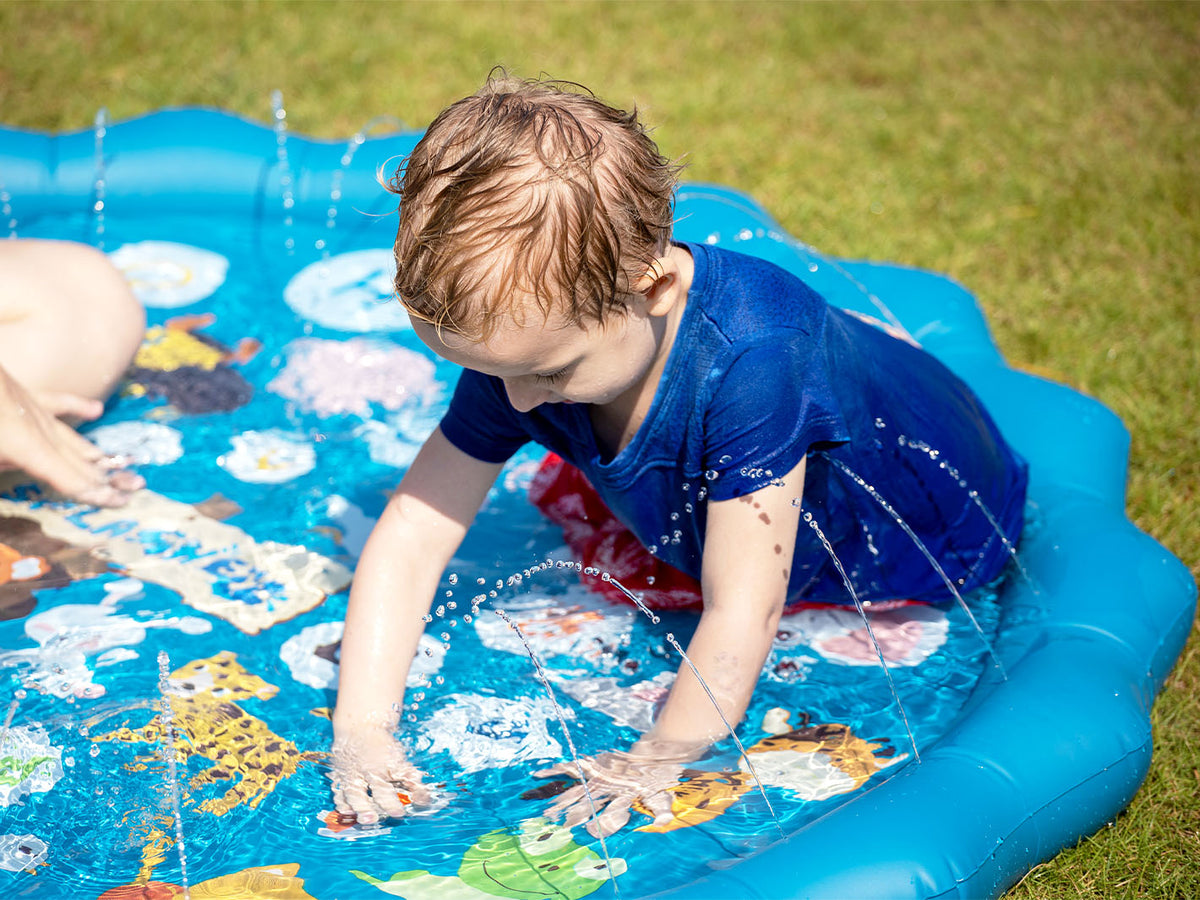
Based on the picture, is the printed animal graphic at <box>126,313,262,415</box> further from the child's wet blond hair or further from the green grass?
the green grass

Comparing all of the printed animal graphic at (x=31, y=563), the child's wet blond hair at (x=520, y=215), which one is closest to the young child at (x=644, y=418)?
the child's wet blond hair at (x=520, y=215)

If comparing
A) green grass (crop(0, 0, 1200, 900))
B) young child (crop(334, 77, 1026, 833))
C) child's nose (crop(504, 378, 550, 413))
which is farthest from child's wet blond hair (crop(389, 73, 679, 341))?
green grass (crop(0, 0, 1200, 900))

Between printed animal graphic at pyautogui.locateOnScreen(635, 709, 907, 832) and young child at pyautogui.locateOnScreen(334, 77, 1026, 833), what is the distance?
0.16 feet

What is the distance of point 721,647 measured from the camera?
173 cm

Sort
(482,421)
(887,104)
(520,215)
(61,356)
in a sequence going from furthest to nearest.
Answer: (887,104)
(61,356)
(482,421)
(520,215)

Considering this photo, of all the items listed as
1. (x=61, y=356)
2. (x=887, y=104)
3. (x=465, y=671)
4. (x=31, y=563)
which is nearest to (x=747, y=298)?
(x=465, y=671)

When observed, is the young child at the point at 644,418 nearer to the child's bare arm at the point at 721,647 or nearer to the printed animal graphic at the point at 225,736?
the child's bare arm at the point at 721,647

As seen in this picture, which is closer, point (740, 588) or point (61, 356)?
point (740, 588)

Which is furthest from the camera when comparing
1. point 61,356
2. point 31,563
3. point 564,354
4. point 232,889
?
point 61,356

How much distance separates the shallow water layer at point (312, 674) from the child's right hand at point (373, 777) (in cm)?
3

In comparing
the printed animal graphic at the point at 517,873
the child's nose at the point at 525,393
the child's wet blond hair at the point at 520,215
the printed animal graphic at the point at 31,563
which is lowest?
the printed animal graphic at the point at 517,873

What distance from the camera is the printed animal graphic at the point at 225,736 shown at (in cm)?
187

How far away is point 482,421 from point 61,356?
1.25m

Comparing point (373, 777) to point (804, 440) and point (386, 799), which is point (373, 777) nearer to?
point (386, 799)
